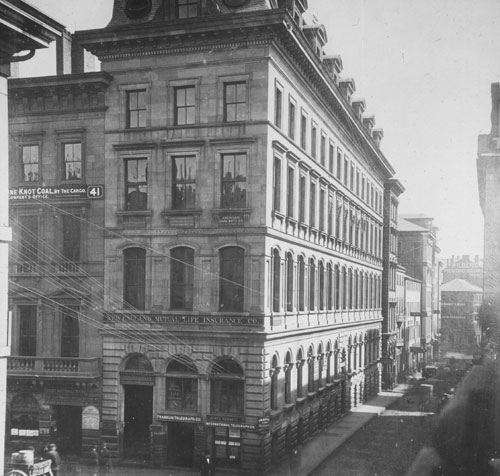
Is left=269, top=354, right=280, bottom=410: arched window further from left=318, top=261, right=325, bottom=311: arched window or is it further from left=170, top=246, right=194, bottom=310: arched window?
left=318, top=261, right=325, bottom=311: arched window

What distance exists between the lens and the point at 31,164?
29.6 meters

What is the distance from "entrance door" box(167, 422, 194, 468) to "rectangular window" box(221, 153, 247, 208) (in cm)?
954

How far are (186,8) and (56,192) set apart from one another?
32.1 ft

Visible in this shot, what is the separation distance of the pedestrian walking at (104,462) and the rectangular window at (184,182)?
10453mm

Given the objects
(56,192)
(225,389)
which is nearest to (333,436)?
(225,389)

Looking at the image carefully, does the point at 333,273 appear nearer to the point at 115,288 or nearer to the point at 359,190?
the point at 359,190

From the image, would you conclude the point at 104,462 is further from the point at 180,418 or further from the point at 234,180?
the point at 234,180

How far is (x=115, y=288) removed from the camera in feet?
93.1

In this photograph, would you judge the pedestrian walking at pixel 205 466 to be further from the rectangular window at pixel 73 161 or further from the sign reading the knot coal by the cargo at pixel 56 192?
the rectangular window at pixel 73 161

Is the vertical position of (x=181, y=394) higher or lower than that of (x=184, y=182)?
lower

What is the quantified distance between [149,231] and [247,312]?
17.9 feet

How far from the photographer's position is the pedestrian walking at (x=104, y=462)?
26.7 metres

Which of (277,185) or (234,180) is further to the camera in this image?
(277,185)

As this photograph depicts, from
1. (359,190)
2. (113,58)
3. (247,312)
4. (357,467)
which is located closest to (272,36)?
(113,58)
